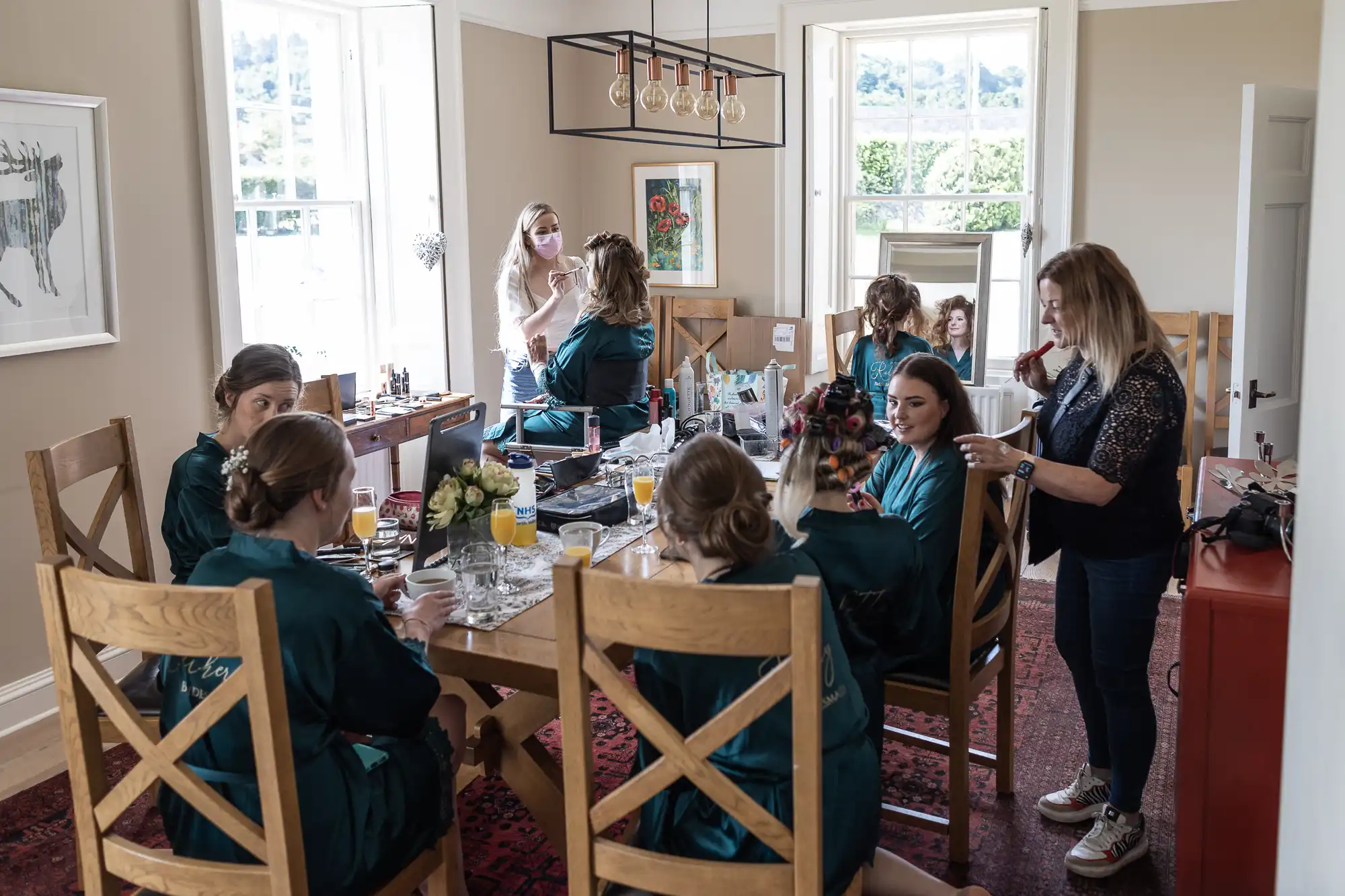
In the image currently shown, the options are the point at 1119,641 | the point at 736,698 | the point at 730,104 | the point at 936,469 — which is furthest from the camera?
the point at 730,104

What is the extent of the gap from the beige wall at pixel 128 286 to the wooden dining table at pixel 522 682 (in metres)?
1.60

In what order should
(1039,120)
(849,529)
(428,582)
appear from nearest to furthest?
1. (849,529)
2. (428,582)
3. (1039,120)

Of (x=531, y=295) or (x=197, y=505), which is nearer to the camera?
(x=197, y=505)

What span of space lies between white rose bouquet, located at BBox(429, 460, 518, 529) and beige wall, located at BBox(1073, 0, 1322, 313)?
156 inches

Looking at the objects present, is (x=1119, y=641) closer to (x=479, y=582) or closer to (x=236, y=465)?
(x=479, y=582)

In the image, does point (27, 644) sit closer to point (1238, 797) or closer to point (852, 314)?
point (1238, 797)

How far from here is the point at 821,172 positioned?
6.22 meters

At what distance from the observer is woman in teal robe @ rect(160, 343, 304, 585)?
276 centimetres

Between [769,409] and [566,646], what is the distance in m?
2.45

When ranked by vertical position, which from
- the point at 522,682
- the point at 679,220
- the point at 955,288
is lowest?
the point at 522,682

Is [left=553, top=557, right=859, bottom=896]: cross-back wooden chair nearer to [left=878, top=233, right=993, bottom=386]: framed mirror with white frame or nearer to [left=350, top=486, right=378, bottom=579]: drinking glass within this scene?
[left=350, top=486, right=378, bottom=579]: drinking glass

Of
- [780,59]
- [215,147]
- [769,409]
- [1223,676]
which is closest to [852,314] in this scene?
[780,59]

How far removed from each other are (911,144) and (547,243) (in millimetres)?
2262

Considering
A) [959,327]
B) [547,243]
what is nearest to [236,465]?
[547,243]
